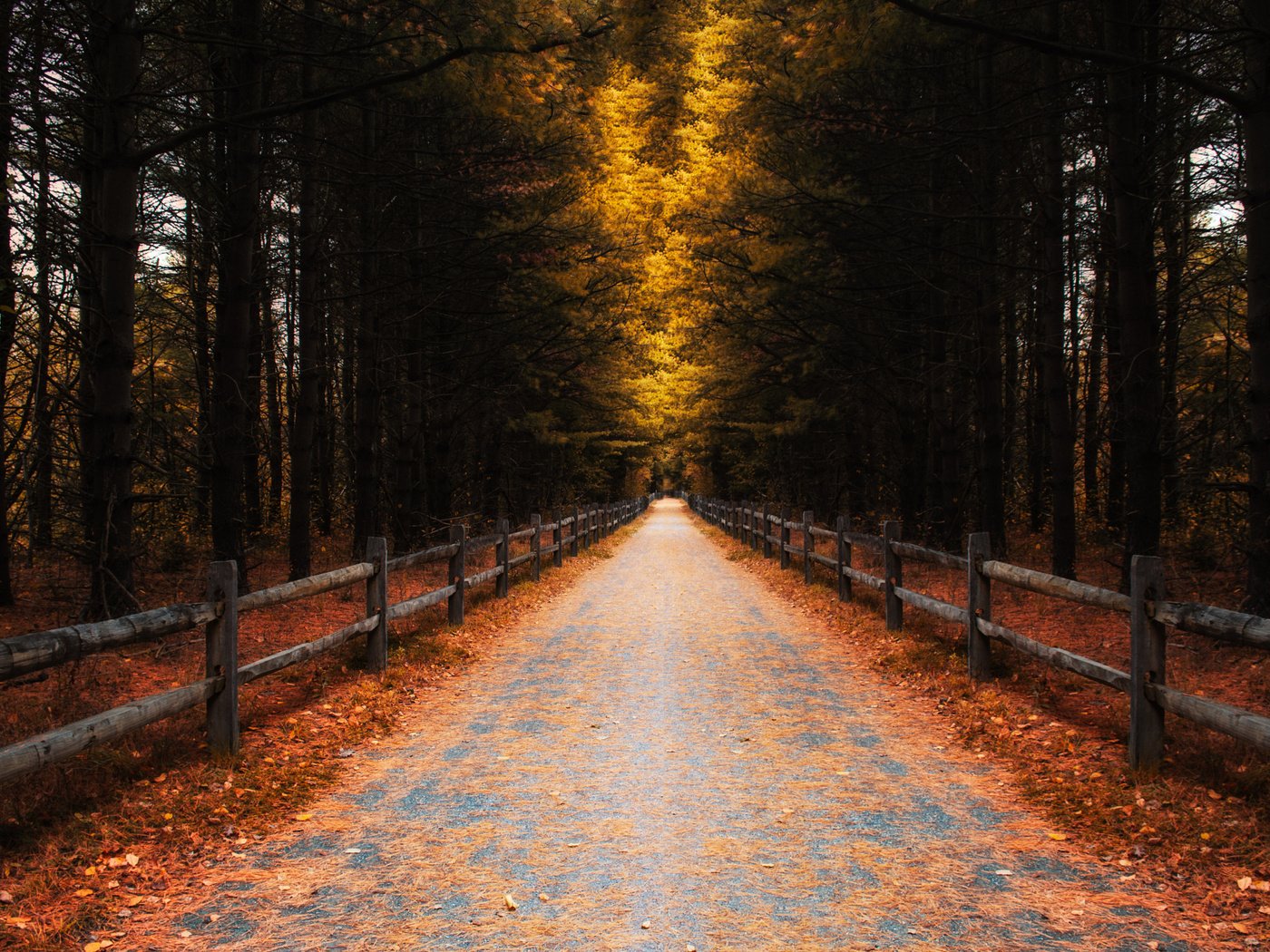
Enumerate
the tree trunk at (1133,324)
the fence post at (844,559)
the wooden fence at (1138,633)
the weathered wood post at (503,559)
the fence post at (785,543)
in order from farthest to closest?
the fence post at (785,543) → the weathered wood post at (503,559) → the fence post at (844,559) → the tree trunk at (1133,324) → the wooden fence at (1138,633)

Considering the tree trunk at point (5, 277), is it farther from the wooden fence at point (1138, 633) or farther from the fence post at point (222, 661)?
the wooden fence at point (1138, 633)

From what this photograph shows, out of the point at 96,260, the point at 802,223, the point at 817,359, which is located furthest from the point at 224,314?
the point at 817,359

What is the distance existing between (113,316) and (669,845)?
6366 millimetres

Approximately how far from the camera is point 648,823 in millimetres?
4562

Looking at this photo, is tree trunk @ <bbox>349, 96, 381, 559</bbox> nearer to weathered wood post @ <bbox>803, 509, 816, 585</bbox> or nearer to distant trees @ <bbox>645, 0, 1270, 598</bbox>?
distant trees @ <bbox>645, 0, 1270, 598</bbox>

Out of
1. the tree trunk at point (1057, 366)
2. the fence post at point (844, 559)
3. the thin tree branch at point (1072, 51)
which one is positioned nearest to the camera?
the thin tree branch at point (1072, 51)

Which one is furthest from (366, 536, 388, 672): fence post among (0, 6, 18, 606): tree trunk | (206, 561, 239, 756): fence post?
(0, 6, 18, 606): tree trunk

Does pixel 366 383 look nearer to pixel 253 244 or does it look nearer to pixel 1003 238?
pixel 253 244

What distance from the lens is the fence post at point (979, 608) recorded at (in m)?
7.45

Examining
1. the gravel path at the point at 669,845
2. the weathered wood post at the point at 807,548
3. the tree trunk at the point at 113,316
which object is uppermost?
the tree trunk at the point at 113,316

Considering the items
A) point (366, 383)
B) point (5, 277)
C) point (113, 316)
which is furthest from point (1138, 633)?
point (366, 383)

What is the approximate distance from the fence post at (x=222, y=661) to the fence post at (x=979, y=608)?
5873 mm

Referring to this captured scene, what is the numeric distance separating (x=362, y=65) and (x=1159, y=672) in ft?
33.9

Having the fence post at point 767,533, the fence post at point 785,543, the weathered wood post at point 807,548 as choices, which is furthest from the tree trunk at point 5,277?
the fence post at point 767,533
